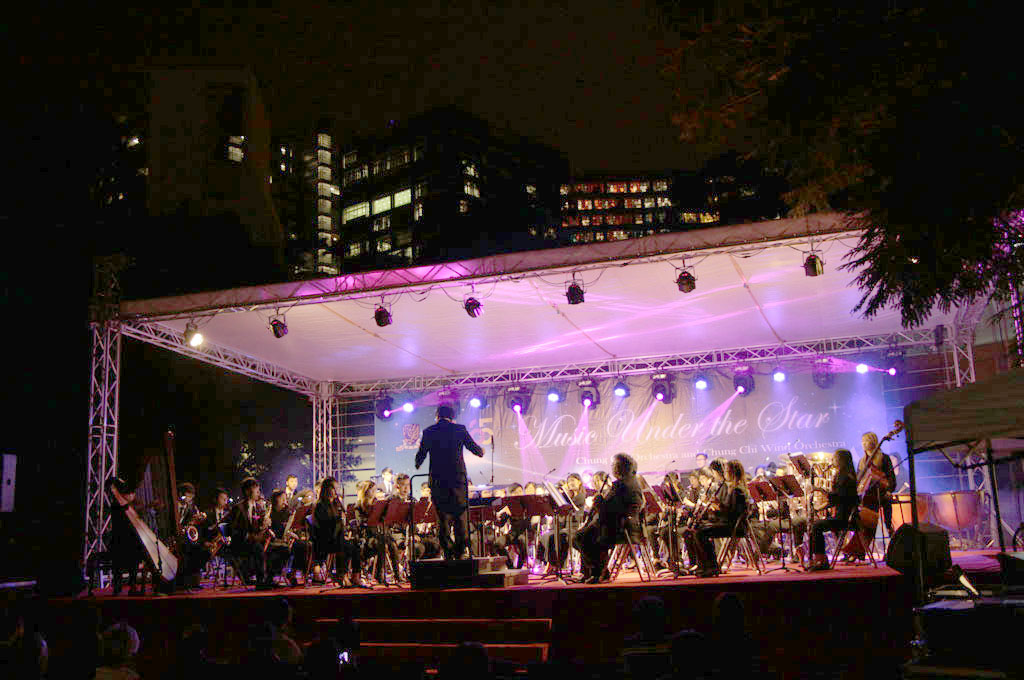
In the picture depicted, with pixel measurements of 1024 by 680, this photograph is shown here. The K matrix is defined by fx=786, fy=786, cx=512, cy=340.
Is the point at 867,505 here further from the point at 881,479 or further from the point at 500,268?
the point at 500,268

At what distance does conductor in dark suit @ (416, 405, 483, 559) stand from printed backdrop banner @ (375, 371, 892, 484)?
634cm

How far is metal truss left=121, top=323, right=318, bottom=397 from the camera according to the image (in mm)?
13562

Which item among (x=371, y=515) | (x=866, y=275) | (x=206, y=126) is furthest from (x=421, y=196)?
(x=866, y=275)

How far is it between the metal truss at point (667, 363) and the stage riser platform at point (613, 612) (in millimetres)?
8715

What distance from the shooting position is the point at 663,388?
1738 cm

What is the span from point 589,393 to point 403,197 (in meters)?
61.8

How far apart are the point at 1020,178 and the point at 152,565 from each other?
34.2 ft

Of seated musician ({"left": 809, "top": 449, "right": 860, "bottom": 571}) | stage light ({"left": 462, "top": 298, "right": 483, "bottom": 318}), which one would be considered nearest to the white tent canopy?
seated musician ({"left": 809, "top": 449, "right": 860, "bottom": 571})

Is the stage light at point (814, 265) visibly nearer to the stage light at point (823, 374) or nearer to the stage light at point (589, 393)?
the stage light at point (823, 374)

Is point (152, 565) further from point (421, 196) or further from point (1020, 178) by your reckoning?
point (421, 196)

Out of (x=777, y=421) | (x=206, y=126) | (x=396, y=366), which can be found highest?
(x=206, y=126)

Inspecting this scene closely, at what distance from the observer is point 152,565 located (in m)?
10.4

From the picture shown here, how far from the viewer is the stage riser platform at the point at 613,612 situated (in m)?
6.79

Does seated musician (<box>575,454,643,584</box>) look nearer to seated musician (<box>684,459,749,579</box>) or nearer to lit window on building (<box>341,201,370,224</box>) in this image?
seated musician (<box>684,459,749,579</box>)
